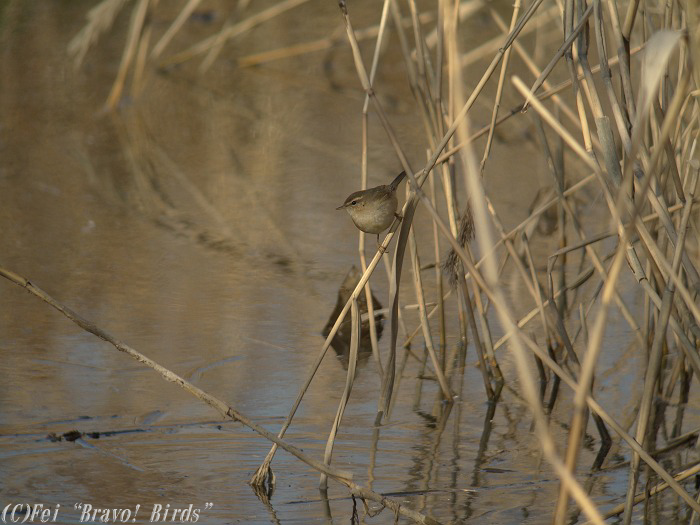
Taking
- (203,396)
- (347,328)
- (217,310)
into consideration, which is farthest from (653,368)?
(217,310)

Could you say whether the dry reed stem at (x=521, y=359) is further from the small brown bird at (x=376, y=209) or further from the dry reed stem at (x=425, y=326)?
the dry reed stem at (x=425, y=326)

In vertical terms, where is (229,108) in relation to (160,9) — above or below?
below

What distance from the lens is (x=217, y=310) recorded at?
446 cm

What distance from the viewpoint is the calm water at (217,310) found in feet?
9.66

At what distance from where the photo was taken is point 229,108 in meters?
8.55

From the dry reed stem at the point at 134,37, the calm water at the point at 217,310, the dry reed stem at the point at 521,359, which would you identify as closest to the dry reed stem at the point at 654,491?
the calm water at the point at 217,310

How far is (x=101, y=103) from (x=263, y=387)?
5.46 m

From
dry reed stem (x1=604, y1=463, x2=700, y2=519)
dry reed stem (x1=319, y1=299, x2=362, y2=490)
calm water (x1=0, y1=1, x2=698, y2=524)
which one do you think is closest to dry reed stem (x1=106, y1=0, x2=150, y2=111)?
calm water (x1=0, y1=1, x2=698, y2=524)

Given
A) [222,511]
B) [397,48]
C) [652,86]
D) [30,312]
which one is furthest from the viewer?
[397,48]

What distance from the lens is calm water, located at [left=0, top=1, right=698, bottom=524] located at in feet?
9.66

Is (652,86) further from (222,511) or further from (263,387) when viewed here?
(263,387)

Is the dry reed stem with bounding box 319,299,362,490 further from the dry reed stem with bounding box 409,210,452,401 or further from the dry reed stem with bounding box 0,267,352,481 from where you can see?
the dry reed stem with bounding box 409,210,452,401

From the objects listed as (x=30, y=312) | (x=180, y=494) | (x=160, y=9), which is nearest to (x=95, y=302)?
→ (x=30, y=312)

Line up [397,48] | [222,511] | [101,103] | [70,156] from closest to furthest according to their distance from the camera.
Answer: [222,511], [70,156], [101,103], [397,48]
